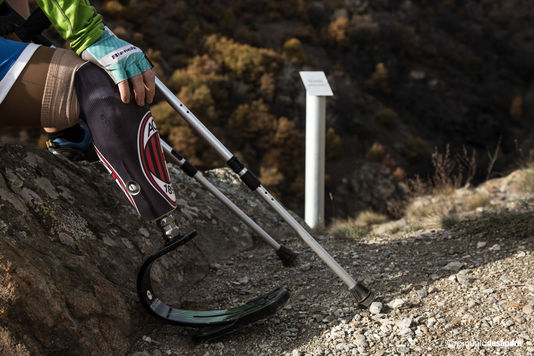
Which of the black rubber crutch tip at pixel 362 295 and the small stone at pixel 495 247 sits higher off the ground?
the black rubber crutch tip at pixel 362 295

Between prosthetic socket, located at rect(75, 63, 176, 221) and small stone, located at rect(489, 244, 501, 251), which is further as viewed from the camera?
small stone, located at rect(489, 244, 501, 251)

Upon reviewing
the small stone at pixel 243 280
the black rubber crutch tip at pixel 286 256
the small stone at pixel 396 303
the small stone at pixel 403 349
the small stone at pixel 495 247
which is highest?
the small stone at pixel 403 349

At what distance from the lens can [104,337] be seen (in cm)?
195

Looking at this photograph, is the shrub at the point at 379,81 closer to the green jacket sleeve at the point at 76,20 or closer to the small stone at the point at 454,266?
the small stone at the point at 454,266

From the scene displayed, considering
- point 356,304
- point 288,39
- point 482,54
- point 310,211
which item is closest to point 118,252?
point 356,304

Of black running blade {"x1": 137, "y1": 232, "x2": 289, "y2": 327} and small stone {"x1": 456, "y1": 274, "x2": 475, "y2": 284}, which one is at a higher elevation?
black running blade {"x1": 137, "y1": 232, "x2": 289, "y2": 327}

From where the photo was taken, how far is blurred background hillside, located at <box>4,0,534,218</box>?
1762cm

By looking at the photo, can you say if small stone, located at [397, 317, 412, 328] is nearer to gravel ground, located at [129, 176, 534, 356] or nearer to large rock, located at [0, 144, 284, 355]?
gravel ground, located at [129, 176, 534, 356]

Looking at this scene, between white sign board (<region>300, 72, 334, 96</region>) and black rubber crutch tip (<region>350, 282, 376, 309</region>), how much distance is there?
7.97ft

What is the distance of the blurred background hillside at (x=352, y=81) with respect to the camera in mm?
17625

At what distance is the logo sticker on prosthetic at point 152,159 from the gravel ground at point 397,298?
77 centimetres

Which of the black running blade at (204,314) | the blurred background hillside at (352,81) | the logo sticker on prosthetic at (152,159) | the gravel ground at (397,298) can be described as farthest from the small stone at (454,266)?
the blurred background hillside at (352,81)

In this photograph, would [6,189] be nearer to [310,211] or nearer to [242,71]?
[310,211]

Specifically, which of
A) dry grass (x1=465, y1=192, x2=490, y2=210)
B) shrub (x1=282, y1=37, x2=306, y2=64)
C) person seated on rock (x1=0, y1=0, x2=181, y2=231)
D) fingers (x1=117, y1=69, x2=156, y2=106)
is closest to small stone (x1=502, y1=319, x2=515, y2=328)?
person seated on rock (x1=0, y1=0, x2=181, y2=231)
